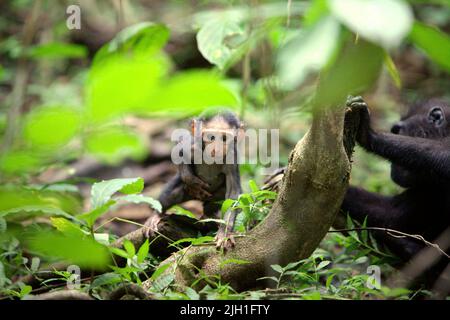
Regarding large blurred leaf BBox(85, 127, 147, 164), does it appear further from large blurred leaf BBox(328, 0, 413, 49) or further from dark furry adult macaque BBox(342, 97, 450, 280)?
dark furry adult macaque BBox(342, 97, 450, 280)

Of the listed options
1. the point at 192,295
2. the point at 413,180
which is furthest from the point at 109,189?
the point at 413,180

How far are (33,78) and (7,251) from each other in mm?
7340

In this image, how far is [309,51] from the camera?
0.75 meters

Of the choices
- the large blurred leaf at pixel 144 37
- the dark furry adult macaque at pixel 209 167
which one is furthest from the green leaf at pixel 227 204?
the large blurred leaf at pixel 144 37

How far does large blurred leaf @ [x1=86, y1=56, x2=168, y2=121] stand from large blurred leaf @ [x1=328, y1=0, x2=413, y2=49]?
264mm

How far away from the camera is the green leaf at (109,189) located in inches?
88.4

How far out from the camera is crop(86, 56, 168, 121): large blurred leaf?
0.68 meters

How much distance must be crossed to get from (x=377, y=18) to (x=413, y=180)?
348 cm

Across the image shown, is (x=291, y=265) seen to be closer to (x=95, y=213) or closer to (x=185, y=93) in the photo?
(x=95, y=213)

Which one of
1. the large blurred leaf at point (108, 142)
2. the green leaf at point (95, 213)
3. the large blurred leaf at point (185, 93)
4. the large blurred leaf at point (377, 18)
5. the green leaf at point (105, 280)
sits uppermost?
the large blurred leaf at point (377, 18)

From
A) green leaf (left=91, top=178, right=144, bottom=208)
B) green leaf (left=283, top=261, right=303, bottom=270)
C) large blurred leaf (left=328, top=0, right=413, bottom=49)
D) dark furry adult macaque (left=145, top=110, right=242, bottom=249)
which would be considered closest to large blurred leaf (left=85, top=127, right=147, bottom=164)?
large blurred leaf (left=328, top=0, right=413, bottom=49)

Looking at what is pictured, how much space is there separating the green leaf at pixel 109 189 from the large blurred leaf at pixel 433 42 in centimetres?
164

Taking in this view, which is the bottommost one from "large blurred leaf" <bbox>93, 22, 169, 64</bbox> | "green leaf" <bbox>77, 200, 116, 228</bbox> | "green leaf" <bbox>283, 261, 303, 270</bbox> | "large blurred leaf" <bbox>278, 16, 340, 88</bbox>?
"green leaf" <bbox>283, 261, 303, 270</bbox>

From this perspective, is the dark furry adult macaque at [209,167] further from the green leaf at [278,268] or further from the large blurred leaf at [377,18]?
the large blurred leaf at [377,18]
